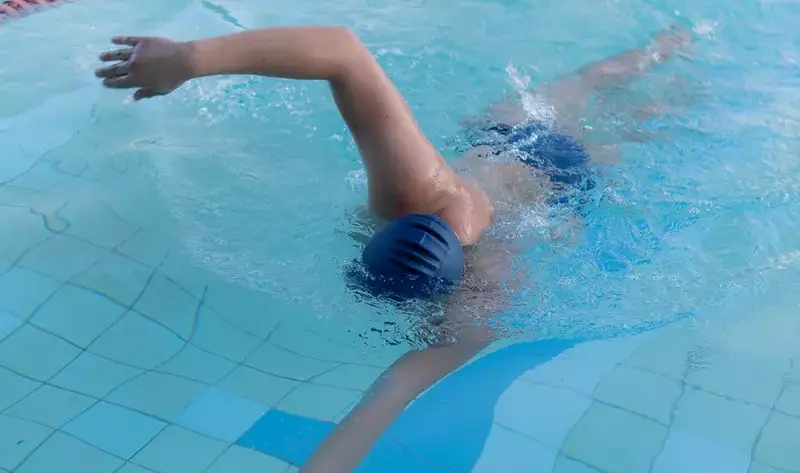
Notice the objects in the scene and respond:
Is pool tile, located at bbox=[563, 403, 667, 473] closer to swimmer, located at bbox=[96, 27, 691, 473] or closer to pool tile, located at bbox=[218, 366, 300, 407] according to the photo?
swimmer, located at bbox=[96, 27, 691, 473]

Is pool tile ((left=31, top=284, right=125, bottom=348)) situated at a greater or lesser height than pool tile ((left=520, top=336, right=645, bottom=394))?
lesser

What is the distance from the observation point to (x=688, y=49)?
4988mm

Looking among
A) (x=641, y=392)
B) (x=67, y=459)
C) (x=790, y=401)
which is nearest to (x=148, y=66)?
(x=67, y=459)

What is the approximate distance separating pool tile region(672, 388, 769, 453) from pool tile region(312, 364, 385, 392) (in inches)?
40.8

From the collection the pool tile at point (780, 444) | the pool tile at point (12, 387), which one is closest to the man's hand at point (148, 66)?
the pool tile at point (12, 387)

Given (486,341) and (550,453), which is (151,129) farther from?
(550,453)

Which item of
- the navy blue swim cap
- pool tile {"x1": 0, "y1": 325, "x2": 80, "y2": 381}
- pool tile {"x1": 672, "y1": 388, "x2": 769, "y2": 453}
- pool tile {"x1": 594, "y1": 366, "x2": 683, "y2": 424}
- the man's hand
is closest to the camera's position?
the man's hand

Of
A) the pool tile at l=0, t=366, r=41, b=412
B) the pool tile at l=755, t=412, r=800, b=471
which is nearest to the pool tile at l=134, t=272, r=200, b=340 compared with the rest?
the pool tile at l=0, t=366, r=41, b=412

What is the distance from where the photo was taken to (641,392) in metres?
2.69

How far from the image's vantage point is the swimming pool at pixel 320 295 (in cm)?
253

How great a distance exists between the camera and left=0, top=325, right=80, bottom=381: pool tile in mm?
2736

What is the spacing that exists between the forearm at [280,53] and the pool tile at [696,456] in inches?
62.8

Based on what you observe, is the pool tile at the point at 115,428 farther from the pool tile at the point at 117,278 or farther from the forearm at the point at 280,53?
the forearm at the point at 280,53

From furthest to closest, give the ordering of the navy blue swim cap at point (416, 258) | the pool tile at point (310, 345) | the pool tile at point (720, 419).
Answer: the pool tile at point (310, 345) < the pool tile at point (720, 419) < the navy blue swim cap at point (416, 258)
